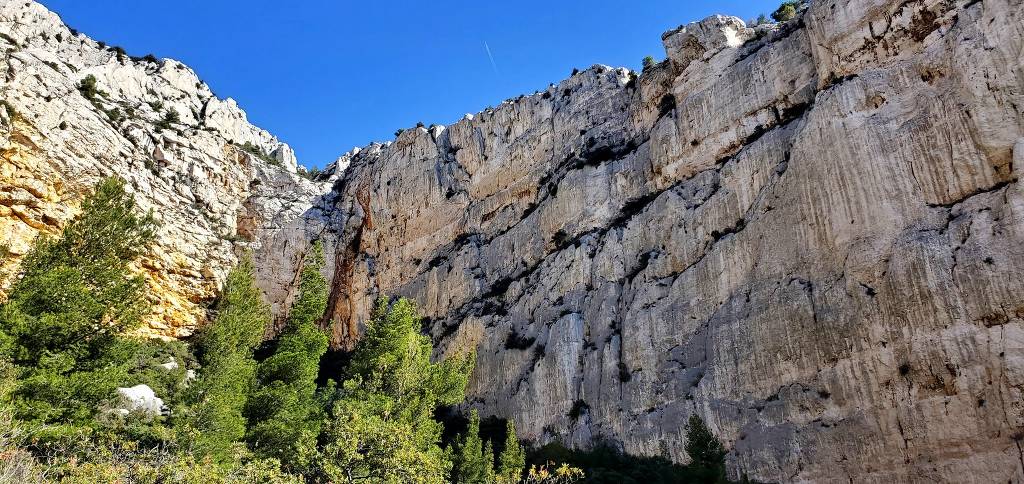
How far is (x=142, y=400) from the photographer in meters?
30.9

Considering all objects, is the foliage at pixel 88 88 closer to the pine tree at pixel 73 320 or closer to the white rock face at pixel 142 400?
the pine tree at pixel 73 320

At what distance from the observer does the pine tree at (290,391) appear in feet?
92.1

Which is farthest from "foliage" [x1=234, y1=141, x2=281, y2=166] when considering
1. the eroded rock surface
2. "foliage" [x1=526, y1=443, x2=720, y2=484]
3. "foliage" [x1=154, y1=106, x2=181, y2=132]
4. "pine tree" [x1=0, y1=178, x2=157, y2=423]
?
Result: "foliage" [x1=526, y1=443, x2=720, y2=484]

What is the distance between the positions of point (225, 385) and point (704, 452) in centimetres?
2298

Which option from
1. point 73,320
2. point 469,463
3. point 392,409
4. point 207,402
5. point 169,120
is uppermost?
point 169,120

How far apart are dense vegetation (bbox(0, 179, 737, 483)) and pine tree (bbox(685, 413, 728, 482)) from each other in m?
0.06

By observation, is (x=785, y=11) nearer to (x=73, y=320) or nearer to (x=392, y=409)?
(x=392, y=409)

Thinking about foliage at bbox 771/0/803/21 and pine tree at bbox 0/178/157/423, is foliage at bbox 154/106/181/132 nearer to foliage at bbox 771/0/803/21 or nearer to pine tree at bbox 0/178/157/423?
pine tree at bbox 0/178/157/423

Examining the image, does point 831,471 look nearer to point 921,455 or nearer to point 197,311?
point 921,455

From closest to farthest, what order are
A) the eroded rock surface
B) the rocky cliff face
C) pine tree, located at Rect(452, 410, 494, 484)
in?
the eroded rock surface < the rocky cliff face < pine tree, located at Rect(452, 410, 494, 484)

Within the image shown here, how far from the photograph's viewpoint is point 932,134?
1018 inches

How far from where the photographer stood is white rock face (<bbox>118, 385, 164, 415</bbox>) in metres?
28.6

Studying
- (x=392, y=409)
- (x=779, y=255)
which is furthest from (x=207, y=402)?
(x=779, y=255)

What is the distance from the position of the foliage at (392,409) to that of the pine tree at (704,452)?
11.0 m
